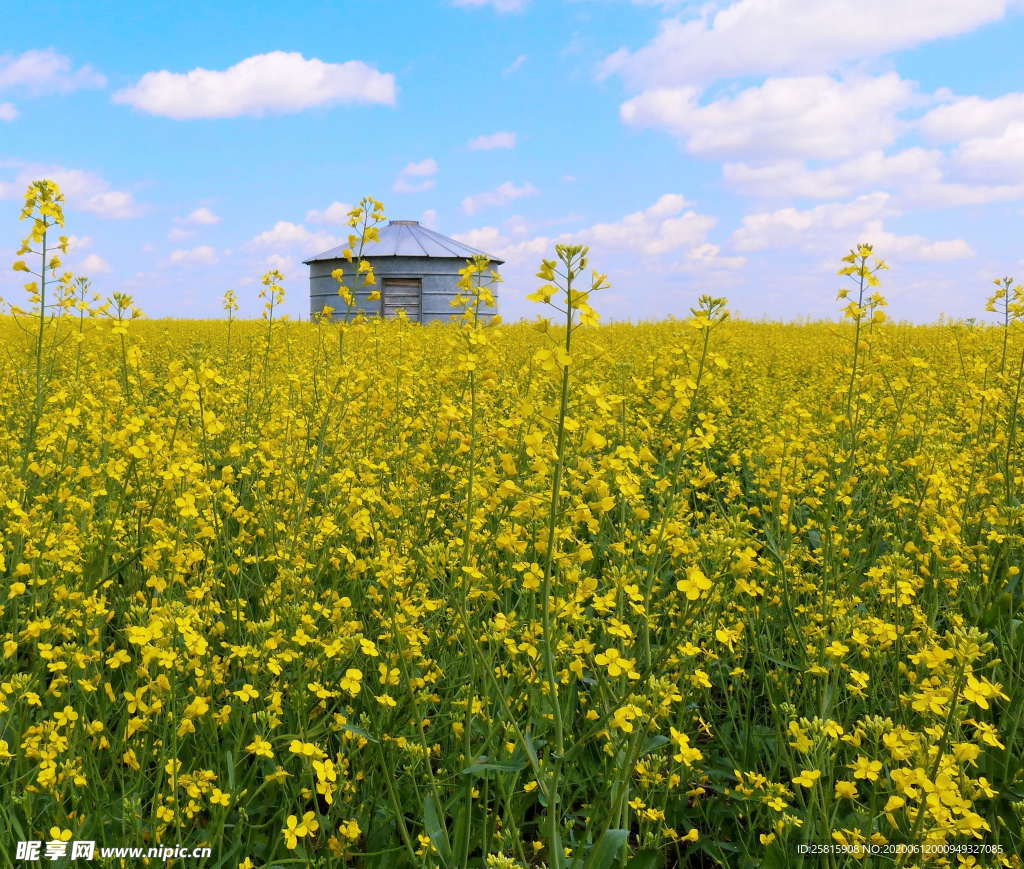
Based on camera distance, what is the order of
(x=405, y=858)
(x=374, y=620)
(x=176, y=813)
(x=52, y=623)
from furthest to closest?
1. (x=374, y=620)
2. (x=52, y=623)
3. (x=405, y=858)
4. (x=176, y=813)

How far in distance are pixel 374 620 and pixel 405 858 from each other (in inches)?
50.2

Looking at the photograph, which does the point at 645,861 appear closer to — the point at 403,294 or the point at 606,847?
the point at 606,847

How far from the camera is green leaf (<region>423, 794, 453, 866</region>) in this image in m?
1.90

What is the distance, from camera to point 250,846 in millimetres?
2316

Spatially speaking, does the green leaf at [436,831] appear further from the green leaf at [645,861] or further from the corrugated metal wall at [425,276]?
the corrugated metal wall at [425,276]

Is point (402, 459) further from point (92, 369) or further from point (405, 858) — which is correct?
point (92, 369)

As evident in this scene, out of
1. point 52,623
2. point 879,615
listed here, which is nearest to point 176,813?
point 52,623

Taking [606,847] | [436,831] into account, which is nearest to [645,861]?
[606,847]

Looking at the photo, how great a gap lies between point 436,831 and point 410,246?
22572 mm

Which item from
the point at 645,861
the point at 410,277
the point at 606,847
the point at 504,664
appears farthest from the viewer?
the point at 410,277

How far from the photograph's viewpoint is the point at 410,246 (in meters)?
23.3

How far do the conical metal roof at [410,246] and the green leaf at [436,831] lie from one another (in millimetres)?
20739

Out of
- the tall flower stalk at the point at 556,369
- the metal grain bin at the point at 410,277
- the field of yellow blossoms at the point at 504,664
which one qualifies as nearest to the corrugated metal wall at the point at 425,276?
the metal grain bin at the point at 410,277

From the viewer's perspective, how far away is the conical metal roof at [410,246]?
22.9m
